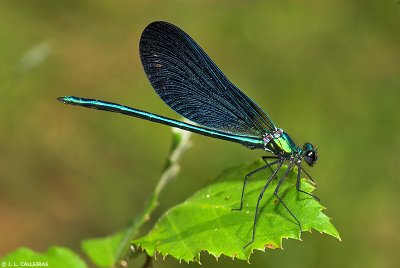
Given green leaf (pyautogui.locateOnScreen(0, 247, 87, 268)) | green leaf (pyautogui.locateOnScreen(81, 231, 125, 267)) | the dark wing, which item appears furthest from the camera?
the dark wing

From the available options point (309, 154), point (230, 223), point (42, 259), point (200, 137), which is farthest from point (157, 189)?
point (200, 137)

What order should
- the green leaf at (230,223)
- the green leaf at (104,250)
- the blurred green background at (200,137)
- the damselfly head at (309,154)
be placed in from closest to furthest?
the green leaf at (230,223) < the green leaf at (104,250) < the damselfly head at (309,154) < the blurred green background at (200,137)

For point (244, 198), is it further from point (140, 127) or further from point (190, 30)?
point (190, 30)

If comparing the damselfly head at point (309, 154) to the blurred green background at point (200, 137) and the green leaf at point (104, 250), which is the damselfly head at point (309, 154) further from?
the blurred green background at point (200, 137)

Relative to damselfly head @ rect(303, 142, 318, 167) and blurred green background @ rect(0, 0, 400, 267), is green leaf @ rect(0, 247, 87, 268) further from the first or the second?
blurred green background @ rect(0, 0, 400, 267)

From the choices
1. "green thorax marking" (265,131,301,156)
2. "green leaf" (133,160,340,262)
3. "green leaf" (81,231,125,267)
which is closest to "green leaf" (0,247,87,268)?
"green leaf" (81,231,125,267)

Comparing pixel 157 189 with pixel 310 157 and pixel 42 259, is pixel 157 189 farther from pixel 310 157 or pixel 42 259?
pixel 310 157

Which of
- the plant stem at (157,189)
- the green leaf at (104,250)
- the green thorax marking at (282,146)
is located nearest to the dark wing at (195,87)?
the green thorax marking at (282,146)
